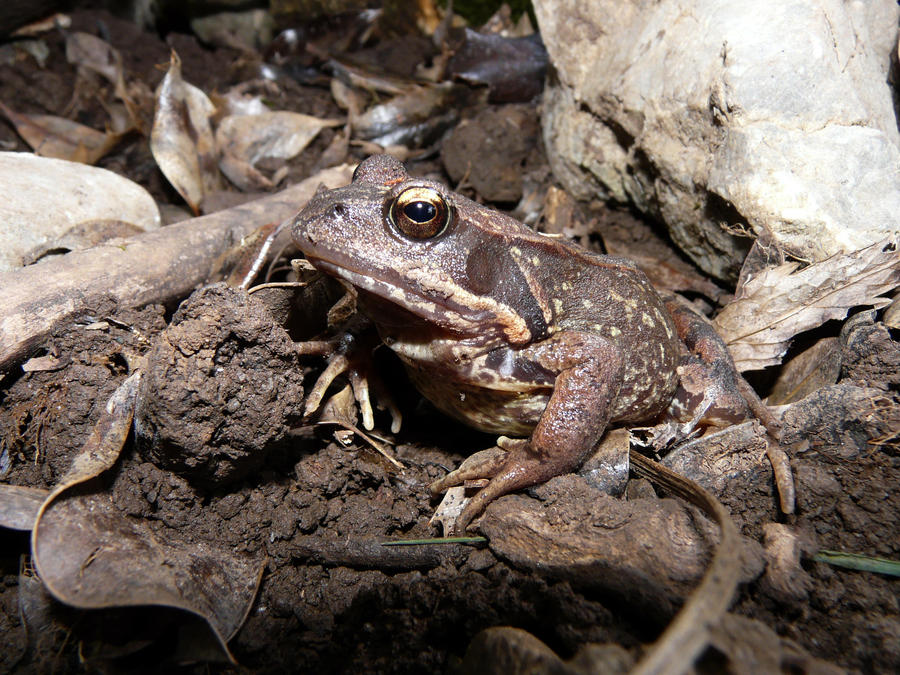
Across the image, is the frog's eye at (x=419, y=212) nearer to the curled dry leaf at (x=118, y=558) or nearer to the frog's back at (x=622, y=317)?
the frog's back at (x=622, y=317)

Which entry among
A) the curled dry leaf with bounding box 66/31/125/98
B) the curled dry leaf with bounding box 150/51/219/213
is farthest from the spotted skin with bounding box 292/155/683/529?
the curled dry leaf with bounding box 66/31/125/98

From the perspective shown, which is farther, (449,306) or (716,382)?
(716,382)

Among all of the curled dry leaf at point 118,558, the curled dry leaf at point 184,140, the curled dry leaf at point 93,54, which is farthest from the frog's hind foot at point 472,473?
the curled dry leaf at point 93,54

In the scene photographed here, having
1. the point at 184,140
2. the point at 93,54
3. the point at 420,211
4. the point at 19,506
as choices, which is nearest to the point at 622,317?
the point at 420,211

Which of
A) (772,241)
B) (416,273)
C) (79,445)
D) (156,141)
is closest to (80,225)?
(156,141)

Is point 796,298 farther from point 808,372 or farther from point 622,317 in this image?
point 622,317
